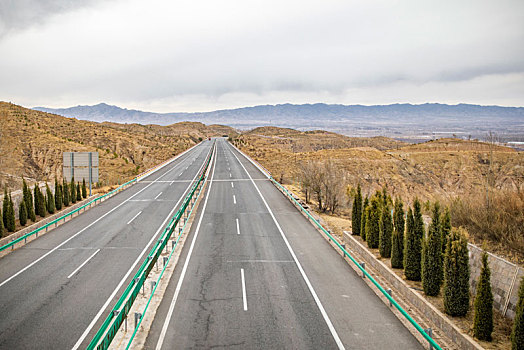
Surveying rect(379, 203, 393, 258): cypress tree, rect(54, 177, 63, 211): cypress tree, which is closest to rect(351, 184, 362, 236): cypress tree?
rect(379, 203, 393, 258): cypress tree

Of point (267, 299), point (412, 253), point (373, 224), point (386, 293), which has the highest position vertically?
point (373, 224)

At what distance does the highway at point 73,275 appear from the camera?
913 cm

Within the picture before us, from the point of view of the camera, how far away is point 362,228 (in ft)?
54.5

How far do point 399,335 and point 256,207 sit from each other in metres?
16.3

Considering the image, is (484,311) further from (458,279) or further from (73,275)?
(73,275)

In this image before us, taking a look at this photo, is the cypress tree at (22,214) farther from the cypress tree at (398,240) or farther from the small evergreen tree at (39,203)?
the cypress tree at (398,240)

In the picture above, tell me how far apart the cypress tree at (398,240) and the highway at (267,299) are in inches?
65.5

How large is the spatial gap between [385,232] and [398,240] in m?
1.06

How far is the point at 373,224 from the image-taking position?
1509 centimetres

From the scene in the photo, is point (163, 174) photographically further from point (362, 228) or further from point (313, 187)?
point (362, 228)

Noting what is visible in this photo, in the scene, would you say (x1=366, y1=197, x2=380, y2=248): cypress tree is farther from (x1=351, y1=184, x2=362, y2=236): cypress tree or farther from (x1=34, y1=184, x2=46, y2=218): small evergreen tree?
(x1=34, y1=184, x2=46, y2=218): small evergreen tree

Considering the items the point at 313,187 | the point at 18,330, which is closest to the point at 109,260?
the point at 18,330

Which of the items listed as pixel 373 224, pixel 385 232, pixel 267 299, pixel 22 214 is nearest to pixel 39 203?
pixel 22 214

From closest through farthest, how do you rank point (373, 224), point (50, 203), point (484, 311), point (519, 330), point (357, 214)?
1. point (519, 330)
2. point (484, 311)
3. point (373, 224)
4. point (357, 214)
5. point (50, 203)
